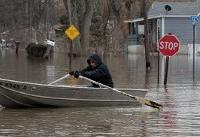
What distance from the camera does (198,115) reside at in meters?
14.5

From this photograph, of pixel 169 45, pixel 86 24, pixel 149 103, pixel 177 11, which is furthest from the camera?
pixel 177 11

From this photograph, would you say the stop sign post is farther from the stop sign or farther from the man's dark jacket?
the man's dark jacket

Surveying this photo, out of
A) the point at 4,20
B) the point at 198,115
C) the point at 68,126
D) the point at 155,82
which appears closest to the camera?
the point at 68,126

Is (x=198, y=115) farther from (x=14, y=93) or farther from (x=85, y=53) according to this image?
(x=85, y=53)

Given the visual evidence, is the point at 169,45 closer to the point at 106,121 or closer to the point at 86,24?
the point at 106,121

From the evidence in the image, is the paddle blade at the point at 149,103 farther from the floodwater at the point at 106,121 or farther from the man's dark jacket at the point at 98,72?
the man's dark jacket at the point at 98,72

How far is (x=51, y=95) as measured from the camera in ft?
50.3

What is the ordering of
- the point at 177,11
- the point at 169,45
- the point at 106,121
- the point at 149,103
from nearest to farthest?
the point at 106,121 < the point at 149,103 < the point at 169,45 < the point at 177,11

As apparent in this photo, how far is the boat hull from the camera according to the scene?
595 inches

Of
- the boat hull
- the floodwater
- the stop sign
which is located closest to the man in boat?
the boat hull

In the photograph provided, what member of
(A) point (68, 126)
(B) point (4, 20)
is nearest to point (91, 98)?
(A) point (68, 126)

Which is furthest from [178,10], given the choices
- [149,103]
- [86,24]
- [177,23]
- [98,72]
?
[149,103]

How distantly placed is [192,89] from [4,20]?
102 meters

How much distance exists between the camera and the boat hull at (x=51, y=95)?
15.1 meters
